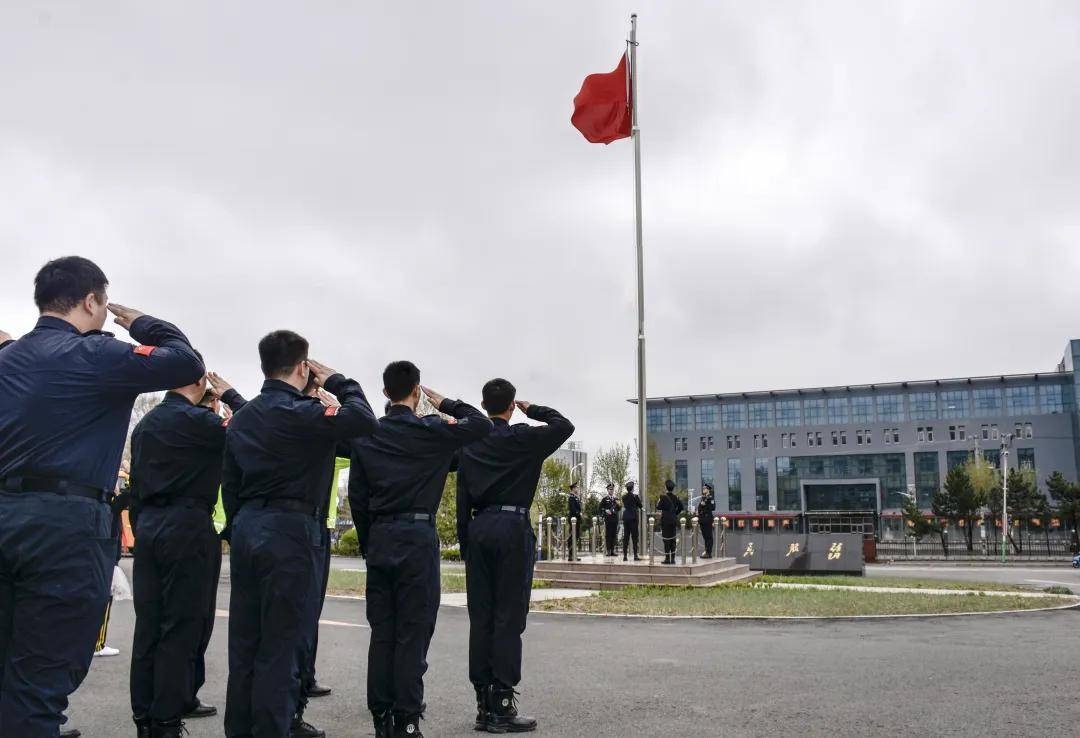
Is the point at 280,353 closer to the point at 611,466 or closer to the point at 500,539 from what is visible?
the point at 500,539

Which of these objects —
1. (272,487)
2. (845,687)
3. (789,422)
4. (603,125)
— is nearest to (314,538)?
(272,487)

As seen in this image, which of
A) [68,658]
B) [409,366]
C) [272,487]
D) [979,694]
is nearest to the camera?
[68,658]

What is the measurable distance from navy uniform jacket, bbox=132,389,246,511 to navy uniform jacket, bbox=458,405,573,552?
1.69m

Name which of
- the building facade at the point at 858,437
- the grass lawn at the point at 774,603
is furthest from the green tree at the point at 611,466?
the grass lawn at the point at 774,603

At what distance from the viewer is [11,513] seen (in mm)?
3545

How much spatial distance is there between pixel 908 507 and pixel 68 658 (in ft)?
203

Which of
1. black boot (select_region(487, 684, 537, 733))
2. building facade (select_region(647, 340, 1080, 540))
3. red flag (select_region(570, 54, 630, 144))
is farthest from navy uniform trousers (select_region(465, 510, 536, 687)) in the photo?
building facade (select_region(647, 340, 1080, 540))

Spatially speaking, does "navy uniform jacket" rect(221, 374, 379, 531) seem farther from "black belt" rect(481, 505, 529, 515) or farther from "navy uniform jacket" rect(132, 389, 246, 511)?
"black belt" rect(481, 505, 529, 515)

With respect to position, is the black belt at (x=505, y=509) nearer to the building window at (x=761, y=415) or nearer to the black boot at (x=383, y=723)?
the black boot at (x=383, y=723)

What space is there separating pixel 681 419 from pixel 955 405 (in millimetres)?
29882

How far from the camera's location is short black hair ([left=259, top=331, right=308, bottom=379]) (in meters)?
5.00

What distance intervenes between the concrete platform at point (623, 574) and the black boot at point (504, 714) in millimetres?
A: 13232

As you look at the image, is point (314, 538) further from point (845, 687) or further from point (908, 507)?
point (908, 507)

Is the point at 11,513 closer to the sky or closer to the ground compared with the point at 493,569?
closer to the sky
